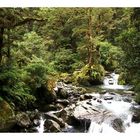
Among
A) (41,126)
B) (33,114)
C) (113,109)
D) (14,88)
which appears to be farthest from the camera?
(14,88)

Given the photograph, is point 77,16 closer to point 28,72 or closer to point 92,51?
point 92,51

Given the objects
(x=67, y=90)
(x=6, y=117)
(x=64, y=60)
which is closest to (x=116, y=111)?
(x=67, y=90)

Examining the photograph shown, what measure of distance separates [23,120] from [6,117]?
25 centimetres

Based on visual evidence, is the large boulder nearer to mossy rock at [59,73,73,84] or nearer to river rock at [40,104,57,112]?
mossy rock at [59,73,73,84]

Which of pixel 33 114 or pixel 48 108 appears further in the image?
pixel 48 108

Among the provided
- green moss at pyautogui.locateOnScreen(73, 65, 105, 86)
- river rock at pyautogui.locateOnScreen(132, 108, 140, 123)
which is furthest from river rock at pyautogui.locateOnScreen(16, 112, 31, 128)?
river rock at pyautogui.locateOnScreen(132, 108, 140, 123)

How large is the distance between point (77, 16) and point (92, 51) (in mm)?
542

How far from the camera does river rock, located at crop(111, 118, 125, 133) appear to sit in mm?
6121

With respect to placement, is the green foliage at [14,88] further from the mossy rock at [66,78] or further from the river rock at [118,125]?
the river rock at [118,125]

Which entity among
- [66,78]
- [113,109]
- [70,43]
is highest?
[70,43]

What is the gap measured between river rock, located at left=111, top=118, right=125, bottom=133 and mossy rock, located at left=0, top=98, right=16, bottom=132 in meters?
1.40

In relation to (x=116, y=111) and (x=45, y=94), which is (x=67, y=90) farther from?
(x=116, y=111)

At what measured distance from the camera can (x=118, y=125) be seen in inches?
243
